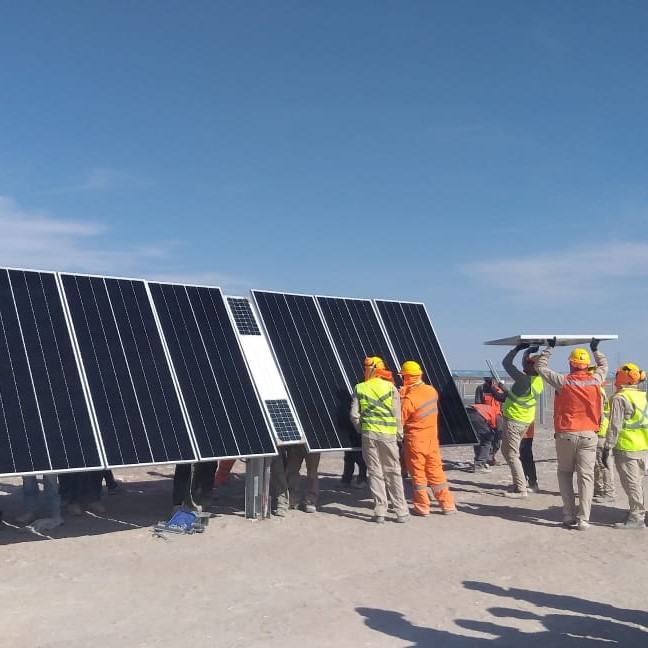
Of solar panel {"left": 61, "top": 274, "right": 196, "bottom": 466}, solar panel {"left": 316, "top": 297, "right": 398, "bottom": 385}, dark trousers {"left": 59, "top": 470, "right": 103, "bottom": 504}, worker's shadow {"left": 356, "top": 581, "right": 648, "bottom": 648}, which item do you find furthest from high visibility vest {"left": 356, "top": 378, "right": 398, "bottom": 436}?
dark trousers {"left": 59, "top": 470, "right": 103, "bottom": 504}

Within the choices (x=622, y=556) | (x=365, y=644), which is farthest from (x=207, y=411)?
(x=622, y=556)

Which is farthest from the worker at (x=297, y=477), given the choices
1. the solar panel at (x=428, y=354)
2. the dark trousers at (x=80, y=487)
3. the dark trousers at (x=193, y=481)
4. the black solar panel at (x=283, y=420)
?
the dark trousers at (x=80, y=487)

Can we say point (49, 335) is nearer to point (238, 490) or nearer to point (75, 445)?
point (75, 445)

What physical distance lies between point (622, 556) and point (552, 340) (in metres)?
3.38

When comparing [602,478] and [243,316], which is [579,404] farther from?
[243,316]

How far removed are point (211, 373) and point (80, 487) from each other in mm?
2364

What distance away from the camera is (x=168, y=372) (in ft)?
29.2

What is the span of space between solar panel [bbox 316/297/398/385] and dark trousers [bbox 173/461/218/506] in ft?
7.75

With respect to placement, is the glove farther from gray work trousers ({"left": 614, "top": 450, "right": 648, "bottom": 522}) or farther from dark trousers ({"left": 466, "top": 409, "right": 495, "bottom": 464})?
dark trousers ({"left": 466, "top": 409, "right": 495, "bottom": 464})

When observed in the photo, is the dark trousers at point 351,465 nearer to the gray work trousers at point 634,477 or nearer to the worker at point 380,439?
the worker at point 380,439

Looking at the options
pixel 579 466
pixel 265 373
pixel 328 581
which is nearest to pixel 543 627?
pixel 328 581

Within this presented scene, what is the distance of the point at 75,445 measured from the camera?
7582mm

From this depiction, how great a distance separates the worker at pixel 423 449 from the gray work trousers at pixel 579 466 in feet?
4.95

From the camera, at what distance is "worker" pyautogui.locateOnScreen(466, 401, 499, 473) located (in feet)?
45.2
